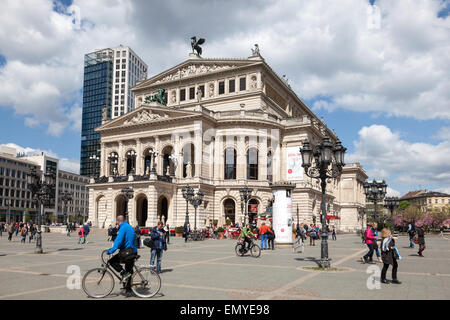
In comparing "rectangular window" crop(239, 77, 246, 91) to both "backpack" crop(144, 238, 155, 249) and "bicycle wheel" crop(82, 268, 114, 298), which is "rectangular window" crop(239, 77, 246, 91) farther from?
"bicycle wheel" crop(82, 268, 114, 298)

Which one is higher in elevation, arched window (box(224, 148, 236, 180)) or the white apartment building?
the white apartment building

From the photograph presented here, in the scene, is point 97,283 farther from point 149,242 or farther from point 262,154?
point 262,154

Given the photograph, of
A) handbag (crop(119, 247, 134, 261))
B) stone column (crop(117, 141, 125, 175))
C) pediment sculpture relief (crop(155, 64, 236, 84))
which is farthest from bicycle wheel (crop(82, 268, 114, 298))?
pediment sculpture relief (crop(155, 64, 236, 84))

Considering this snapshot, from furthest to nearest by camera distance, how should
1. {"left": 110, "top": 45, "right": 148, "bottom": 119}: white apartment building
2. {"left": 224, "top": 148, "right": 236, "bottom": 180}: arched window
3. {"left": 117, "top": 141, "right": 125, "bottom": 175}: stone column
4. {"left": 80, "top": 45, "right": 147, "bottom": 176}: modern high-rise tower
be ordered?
1. {"left": 110, "top": 45, "right": 148, "bottom": 119}: white apartment building
2. {"left": 80, "top": 45, "right": 147, "bottom": 176}: modern high-rise tower
3. {"left": 117, "top": 141, "right": 125, "bottom": 175}: stone column
4. {"left": 224, "top": 148, "right": 236, "bottom": 180}: arched window

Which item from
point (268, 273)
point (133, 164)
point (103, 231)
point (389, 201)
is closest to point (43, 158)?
point (133, 164)

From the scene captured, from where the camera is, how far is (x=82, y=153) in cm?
15975

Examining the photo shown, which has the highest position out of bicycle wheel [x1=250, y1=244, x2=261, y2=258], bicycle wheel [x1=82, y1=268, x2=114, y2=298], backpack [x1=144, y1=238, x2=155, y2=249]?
backpack [x1=144, y1=238, x2=155, y2=249]

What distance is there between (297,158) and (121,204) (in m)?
26.4

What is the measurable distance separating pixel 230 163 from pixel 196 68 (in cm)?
1951

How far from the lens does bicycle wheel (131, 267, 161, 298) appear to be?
34.2 feet

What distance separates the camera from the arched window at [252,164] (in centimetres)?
5722

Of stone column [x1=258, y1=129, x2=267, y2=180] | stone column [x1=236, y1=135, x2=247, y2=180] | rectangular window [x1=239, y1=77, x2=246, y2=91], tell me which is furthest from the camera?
rectangular window [x1=239, y1=77, x2=246, y2=91]

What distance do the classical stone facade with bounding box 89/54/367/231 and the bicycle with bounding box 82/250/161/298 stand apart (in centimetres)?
4039
